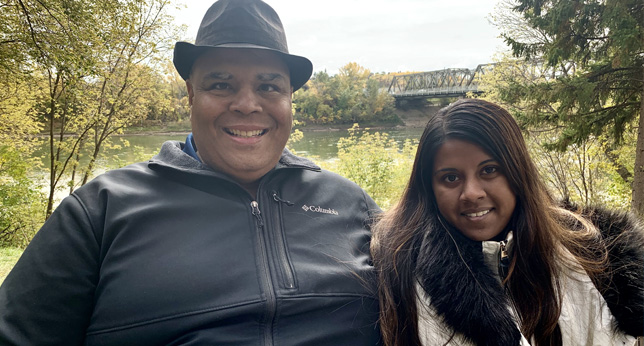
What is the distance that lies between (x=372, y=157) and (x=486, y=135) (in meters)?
11.1

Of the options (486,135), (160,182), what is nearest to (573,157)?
(486,135)

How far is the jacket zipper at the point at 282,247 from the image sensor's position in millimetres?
1406

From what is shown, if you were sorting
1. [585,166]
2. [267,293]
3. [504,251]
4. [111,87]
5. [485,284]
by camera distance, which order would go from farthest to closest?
[111,87], [585,166], [504,251], [485,284], [267,293]

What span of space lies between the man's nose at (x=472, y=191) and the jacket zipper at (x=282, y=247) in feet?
2.35

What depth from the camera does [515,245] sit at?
1.53 meters

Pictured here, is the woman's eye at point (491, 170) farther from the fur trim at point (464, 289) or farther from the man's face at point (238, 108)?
the man's face at point (238, 108)

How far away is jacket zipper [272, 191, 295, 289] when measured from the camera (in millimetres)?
1406

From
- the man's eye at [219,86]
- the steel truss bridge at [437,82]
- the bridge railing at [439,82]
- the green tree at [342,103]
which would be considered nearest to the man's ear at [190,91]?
the man's eye at [219,86]

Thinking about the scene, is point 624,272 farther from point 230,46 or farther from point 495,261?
point 230,46

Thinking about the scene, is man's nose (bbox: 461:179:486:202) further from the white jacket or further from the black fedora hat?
the black fedora hat

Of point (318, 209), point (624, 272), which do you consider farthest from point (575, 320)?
point (318, 209)

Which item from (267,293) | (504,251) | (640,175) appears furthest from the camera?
(640,175)

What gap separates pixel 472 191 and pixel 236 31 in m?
1.15

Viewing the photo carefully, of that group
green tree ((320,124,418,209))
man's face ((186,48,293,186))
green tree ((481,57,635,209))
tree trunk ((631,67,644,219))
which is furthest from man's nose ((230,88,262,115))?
green tree ((320,124,418,209))
